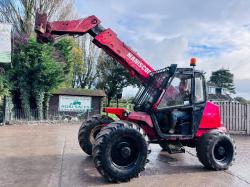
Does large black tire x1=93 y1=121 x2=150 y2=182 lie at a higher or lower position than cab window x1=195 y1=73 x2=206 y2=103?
lower

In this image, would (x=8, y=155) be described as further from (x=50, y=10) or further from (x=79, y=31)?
(x=50, y=10)

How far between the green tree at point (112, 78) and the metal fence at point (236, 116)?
2099 centimetres

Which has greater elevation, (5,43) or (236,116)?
(5,43)

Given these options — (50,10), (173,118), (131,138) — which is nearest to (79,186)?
(131,138)

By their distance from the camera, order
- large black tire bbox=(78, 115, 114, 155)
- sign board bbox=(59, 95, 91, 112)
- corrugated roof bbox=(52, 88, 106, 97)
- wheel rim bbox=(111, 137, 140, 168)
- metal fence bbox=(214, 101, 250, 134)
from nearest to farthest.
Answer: wheel rim bbox=(111, 137, 140, 168) < large black tire bbox=(78, 115, 114, 155) < metal fence bbox=(214, 101, 250, 134) < sign board bbox=(59, 95, 91, 112) < corrugated roof bbox=(52, 88, 106, 97)

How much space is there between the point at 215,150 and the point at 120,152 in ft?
7.68

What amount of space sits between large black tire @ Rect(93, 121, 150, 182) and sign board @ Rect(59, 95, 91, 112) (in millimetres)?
17328

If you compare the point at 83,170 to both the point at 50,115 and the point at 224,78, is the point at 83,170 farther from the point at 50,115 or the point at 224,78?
the point at 224,78

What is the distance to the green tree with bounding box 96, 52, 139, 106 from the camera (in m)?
36.2

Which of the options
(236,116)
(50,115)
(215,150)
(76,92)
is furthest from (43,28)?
(76,92)

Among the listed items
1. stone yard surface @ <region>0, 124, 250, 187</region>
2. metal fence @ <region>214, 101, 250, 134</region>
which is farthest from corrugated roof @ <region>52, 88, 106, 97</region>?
stone yard surface @ <region>0, 124, 250, 187</region>

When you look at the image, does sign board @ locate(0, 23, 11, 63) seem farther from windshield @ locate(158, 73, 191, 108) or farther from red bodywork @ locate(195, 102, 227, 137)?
red bodywork @ locate(195, 102, 227, 137)

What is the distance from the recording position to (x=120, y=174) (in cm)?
606

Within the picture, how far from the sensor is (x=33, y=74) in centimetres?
2059
